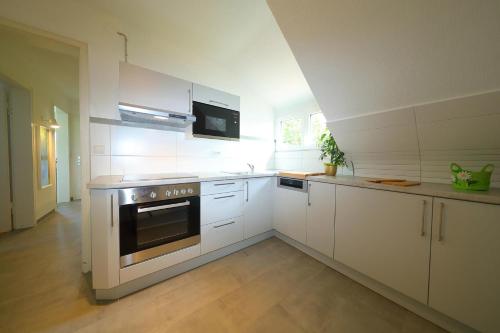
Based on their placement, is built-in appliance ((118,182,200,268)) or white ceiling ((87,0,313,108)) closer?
built-in appliance ((118,182,200,268))

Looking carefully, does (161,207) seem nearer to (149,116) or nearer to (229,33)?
(149,116)

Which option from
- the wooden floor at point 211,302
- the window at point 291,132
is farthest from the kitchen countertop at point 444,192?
the window at point 291,132

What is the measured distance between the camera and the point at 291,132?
3.02m

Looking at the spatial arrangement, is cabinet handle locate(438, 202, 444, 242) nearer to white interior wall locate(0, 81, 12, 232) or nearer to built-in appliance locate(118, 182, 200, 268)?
built-in appliance locate(118, 182, 200, 268)

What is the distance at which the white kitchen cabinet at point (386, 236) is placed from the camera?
1.22m

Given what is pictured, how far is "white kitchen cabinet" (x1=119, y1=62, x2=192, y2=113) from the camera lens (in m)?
1.53

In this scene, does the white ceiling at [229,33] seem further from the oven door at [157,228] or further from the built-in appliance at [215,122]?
the oven door at [157,228]

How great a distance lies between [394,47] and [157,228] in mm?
2289

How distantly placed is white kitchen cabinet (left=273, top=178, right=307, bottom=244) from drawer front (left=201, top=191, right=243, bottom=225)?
1.86 ft

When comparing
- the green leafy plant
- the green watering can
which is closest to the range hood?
the green leafy plant

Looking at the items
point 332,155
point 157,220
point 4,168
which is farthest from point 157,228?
point 4,168

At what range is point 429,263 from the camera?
3.91 feet

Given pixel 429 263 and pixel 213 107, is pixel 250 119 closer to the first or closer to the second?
pixel 213 107

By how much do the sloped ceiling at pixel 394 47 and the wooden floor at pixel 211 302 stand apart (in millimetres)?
1649
